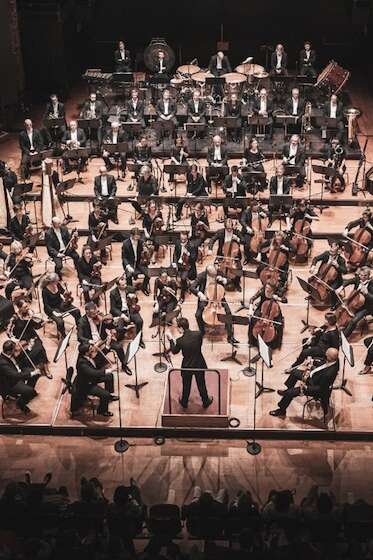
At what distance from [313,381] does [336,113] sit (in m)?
8.62

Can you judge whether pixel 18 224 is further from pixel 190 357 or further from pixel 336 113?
pixel 336 113

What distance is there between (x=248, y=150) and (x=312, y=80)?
289 cm

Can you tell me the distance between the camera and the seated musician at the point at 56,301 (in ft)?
43.2

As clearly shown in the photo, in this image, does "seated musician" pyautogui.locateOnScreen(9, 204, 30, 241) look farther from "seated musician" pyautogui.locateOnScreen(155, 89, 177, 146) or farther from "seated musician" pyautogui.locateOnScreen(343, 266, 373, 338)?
"seated musician" pyautogui.locateOnScreen(343, 266, 373, 338)

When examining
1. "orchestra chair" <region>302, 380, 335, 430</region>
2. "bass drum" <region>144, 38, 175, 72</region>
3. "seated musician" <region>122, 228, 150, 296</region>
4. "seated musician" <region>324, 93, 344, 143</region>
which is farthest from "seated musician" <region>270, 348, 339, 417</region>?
"bass drum" <region>144, 38, 175, 72</region>

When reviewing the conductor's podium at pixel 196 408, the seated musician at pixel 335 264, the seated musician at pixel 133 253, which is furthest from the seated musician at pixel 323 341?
the seated musician at pixel 133 253

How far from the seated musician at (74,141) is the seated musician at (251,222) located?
14.5 feet

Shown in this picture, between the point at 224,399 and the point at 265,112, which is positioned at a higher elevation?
the point at 265,112

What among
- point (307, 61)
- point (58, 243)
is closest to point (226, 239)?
point (58, 243)

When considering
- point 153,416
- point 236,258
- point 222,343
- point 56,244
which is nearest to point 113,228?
point 56,244

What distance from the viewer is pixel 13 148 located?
19.7m

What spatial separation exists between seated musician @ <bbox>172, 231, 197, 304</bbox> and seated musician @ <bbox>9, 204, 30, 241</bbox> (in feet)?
9.05

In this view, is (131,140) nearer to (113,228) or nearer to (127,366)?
(113,228)

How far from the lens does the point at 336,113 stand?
1856 cm
